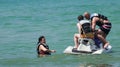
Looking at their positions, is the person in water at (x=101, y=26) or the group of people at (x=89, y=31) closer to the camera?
the group of people at (x=89, y=31)

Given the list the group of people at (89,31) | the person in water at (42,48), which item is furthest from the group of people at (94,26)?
the person in water at (42,48)

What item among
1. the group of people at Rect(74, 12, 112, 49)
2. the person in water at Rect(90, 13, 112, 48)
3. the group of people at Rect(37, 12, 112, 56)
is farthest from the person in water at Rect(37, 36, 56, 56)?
the person in water at Rect(90, 13, 112, 48)

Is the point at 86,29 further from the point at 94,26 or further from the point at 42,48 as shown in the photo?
the point at 42,48

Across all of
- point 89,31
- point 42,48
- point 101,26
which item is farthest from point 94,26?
point 42,48

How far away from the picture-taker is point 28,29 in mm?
23375

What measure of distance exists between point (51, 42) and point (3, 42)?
204 cm

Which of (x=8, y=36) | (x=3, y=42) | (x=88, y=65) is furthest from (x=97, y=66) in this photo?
(x=8, y=36)

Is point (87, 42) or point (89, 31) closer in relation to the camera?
point (89, 31)

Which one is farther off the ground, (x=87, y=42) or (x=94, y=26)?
(x=94, y=26)

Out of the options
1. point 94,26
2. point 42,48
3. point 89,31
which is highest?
point 94,26

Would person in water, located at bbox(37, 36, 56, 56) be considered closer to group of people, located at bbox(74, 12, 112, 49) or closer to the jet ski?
the jet ski

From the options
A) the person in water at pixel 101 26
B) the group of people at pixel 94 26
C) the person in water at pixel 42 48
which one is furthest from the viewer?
the person in water at pixel 101 26

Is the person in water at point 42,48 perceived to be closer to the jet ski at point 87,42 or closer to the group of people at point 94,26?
the jet ski at point 87,42

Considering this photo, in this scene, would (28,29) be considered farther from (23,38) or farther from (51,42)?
(51,42)
